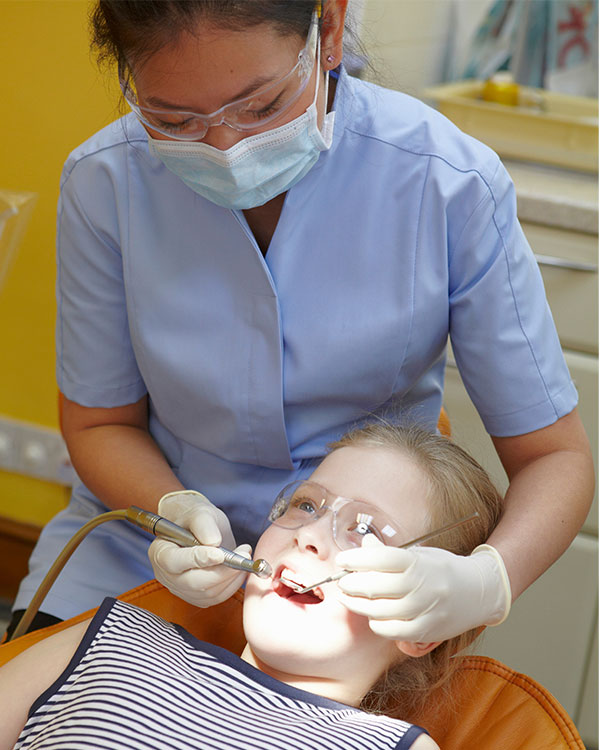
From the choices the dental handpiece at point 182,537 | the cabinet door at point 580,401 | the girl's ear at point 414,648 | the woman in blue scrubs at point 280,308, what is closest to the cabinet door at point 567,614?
the cabinet door at point 580,401

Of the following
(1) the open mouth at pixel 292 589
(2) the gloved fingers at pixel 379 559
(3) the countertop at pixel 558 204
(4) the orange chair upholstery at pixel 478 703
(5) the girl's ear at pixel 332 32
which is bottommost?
(4) the orange chair upholstery at pixel 478 703

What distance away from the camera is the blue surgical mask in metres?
1.21

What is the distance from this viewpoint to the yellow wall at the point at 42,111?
196cm

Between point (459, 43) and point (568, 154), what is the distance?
83 centimetres

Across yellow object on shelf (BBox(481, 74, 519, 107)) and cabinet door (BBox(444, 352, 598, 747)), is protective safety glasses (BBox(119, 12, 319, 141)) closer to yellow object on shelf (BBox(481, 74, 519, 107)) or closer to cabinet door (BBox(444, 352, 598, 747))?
cabinet door (BBox(444, 352, 598, 747))

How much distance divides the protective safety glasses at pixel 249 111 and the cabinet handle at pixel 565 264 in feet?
3.68

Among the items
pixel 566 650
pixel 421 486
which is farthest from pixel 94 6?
pixel 566 650

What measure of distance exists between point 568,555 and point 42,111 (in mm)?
1666

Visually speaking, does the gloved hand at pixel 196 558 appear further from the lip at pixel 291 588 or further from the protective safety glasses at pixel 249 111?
the protective safety glasses at pixel 249 111

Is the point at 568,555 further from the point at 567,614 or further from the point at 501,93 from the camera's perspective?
the point at 501,93

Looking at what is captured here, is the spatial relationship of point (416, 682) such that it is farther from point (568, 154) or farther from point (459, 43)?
point (459, 43)

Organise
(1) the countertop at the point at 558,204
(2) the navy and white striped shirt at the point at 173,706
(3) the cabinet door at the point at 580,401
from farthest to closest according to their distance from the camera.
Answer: (3) the cabinet door at the point at 580,401 < (1) the countertop at the point at 558,204 < (2) the navy and white striped shirt at the point at 173,706

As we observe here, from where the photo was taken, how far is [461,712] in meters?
1.25

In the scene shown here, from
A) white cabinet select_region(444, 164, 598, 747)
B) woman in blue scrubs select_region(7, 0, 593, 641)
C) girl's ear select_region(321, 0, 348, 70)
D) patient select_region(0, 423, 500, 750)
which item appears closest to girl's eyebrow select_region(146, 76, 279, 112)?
woman in blue scrubs select_region(7, 0, 593, 641)
